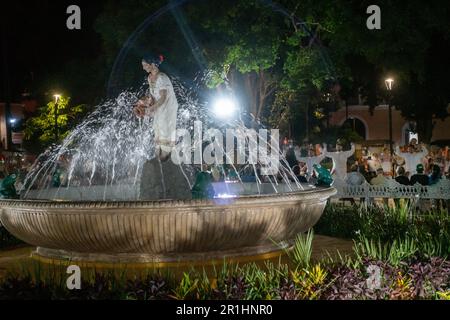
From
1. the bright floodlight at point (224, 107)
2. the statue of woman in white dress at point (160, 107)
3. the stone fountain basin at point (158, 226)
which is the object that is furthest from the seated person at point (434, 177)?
the bright floodlight at point (224, 107)

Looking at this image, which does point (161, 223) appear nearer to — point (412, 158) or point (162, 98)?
point (162, 98)

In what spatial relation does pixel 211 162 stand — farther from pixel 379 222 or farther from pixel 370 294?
pixel 370 294

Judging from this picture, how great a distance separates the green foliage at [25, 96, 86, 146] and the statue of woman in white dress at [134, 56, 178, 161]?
24159mm

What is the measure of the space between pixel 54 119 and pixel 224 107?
528 inches

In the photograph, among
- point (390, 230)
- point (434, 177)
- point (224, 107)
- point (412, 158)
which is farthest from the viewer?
point (224, 107)

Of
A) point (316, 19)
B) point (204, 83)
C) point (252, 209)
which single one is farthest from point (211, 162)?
point (252, 209)

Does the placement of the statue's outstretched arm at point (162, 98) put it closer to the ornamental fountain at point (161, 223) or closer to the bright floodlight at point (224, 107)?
the ornamental fountain at point (161, 223)

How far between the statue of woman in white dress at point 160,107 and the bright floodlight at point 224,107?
13695 mm

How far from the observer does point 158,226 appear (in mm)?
8047

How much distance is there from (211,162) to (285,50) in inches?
195

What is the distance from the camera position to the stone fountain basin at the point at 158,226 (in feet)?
26.3

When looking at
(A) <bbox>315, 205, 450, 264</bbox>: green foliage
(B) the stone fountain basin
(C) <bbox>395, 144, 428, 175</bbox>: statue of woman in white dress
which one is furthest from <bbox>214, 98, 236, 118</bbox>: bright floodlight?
(B) the stone fountain basin

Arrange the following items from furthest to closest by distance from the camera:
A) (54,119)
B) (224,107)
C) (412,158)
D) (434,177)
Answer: (54,119), (224,107), (412,158), (434,177)

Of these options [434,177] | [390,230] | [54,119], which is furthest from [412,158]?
[54,119]
